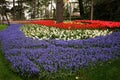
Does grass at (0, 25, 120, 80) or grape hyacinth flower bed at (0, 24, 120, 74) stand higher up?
grape hyacinth flower bed at (0, 24, 120, 74)

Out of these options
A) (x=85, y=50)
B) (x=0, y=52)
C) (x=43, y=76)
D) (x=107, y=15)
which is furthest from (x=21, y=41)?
(x=107, y=15)

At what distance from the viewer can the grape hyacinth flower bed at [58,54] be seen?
888 centimetres

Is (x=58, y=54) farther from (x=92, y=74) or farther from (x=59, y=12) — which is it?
(x=59, y=12)

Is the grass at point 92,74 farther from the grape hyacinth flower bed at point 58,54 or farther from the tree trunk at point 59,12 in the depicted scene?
the tree trunk at point 59,12

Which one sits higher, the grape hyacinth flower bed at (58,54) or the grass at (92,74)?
the grape hyacinth flower bed at (58,54)

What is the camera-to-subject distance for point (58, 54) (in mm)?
9773

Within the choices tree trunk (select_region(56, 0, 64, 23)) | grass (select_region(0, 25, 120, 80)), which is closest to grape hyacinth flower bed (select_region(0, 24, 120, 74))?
grass (select_region(0, 25, 120, 80))

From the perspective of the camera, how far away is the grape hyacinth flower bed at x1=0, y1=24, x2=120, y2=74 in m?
8.88

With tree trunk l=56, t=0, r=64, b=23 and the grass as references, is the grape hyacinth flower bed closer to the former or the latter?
the grass

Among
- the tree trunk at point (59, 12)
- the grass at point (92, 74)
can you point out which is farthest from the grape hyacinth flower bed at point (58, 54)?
the tree trunk at point (59, 12)

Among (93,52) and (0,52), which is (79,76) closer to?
(93,52)

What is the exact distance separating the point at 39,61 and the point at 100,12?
2569cm

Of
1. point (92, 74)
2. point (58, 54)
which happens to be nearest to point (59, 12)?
point (58, 54)

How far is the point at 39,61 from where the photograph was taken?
9.16 m
